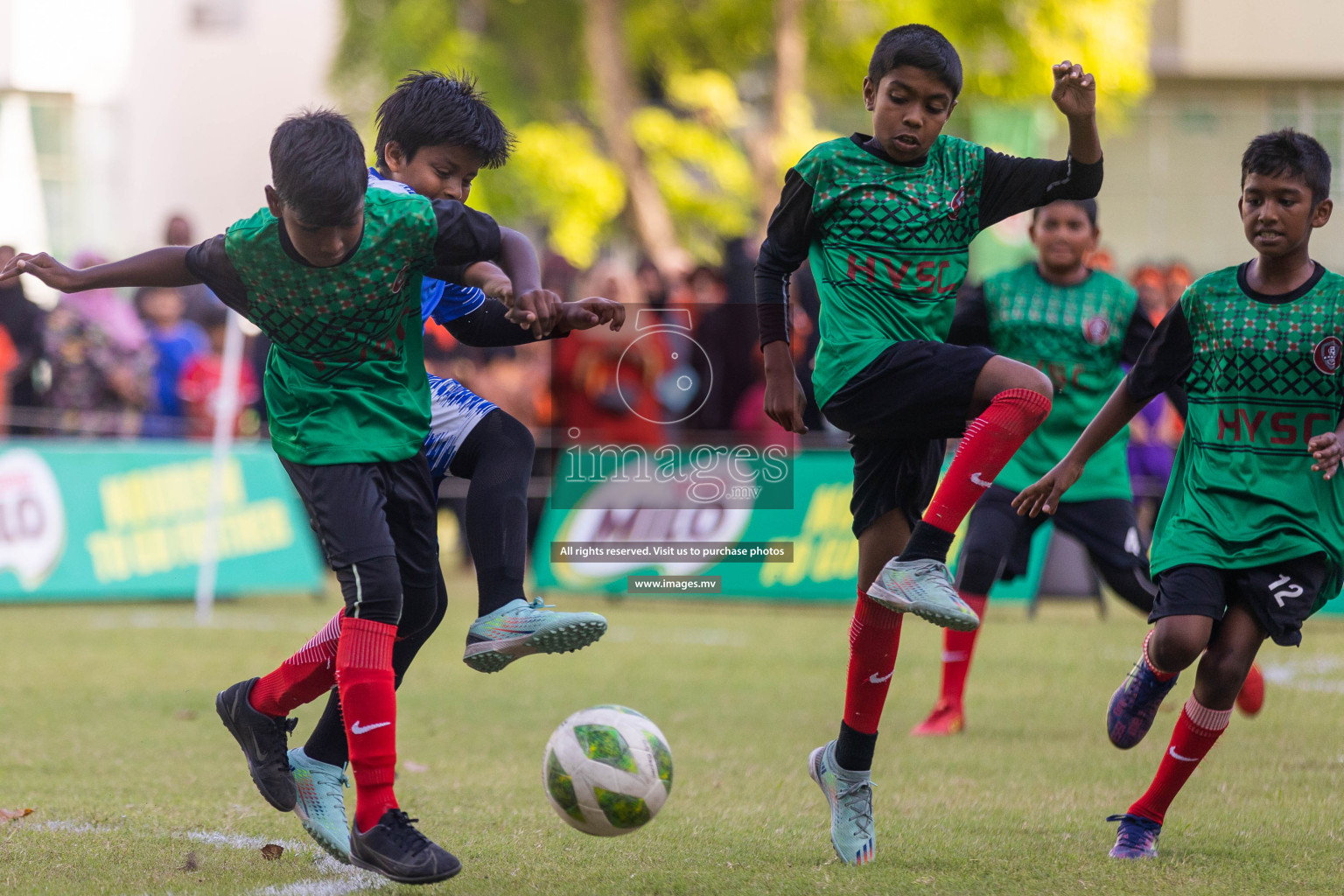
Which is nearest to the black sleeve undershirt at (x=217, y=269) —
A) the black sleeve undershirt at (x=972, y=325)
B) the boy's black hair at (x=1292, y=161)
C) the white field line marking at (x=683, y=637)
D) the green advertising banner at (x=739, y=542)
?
the boy's black hair at (x=1292, y=161)

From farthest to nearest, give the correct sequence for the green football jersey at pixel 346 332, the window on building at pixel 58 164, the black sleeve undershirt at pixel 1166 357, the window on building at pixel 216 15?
the window on building at pixel 216 15
the window on building at pixel 58 164
the black sleeve undershirt at pixel 1166 357
the green football jersey at pixel 346 332

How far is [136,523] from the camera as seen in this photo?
12.3 m

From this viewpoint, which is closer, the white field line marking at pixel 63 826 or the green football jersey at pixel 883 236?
the green football jersey at pixel 883 236

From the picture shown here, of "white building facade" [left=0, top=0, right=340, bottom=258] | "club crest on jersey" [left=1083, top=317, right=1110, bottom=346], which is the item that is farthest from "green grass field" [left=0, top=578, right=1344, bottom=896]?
"white building facade" [left=0, top=0, right=340, bottom=258]

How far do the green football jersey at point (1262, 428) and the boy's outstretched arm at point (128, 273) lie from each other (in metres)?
2.89

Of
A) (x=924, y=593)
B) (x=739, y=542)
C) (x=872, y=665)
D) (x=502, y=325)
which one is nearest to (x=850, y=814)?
(x=872, y=665)

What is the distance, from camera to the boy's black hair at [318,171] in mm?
4102

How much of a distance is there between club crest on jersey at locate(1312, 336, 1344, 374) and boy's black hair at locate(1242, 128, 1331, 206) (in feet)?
1.36

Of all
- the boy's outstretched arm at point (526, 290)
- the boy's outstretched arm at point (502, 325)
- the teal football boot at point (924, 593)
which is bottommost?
the teal football boot at point (924, 593)

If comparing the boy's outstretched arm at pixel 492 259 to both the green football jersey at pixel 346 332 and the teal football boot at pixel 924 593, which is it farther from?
the teal football boot at pixel 924 593

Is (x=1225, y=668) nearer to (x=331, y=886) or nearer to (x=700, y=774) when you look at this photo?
(x=700, y=774)

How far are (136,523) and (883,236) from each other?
29.0 feet

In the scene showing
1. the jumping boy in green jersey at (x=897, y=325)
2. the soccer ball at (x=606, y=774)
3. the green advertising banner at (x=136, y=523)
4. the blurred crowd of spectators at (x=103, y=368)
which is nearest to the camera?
the soccer ball at (x=606, y=774)

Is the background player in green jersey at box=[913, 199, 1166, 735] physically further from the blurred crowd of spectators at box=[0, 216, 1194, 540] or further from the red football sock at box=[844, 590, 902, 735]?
the blurred crowd of spectators at box=[0, 216, 1194, 540]
